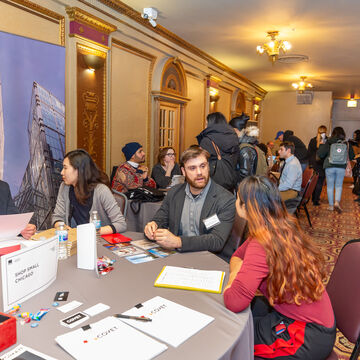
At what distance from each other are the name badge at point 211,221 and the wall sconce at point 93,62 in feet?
9.55

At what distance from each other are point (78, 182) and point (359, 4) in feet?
14.0

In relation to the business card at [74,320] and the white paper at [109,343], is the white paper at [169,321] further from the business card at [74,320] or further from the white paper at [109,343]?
the business card at [74,320]

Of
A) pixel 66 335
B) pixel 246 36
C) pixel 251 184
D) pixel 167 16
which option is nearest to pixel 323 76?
pixel 246 36

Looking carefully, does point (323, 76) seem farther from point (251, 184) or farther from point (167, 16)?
point (251, 184)

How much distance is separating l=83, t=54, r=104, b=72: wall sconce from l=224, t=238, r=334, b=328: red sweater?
3.53 metres

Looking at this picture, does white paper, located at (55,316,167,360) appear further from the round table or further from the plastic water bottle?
the plastic water bottle

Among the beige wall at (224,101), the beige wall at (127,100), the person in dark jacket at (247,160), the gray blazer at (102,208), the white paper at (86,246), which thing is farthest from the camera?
the beige wall at (224,101)

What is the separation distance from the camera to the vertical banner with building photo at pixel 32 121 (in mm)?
3293

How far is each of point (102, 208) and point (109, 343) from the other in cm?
159

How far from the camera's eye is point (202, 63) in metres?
7.66

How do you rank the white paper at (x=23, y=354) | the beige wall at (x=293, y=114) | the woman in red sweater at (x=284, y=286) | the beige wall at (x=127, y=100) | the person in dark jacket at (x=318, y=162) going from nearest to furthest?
the white paper at (x=23, y=354) < the woman in red sweater at (x=284, y=286) < the beige wall at (x=127, y=100) < the person in dark jacket at (x=318, y=162) < the beige wall at (x=293, y=114)

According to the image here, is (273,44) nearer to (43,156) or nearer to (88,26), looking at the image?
(88,26)

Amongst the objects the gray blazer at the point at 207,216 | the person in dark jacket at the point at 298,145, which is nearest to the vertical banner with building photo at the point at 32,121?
the gray blazer at the point at 207,216

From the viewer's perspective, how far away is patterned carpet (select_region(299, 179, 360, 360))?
4617 mm
